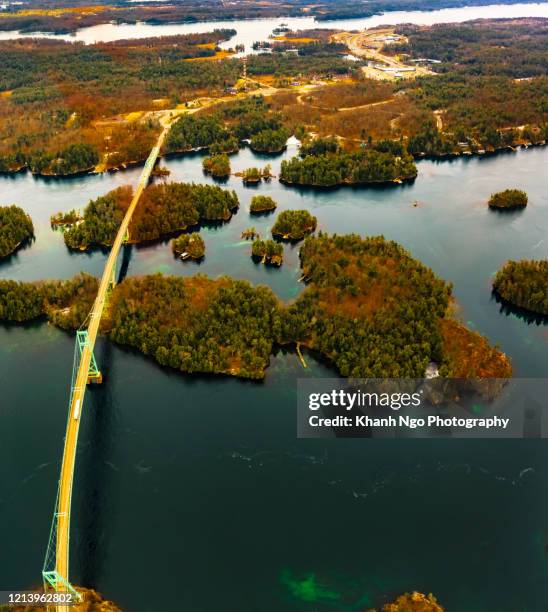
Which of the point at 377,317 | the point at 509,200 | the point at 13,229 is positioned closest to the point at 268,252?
the point at 377,317

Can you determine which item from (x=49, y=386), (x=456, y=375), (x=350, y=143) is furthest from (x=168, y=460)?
(x=350, y=143)

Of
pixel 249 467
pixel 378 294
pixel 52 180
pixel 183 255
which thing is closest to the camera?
pixel 249 467

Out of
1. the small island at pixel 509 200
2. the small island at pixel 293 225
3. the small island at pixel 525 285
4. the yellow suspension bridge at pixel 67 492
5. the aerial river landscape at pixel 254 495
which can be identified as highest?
the small island at pixel 509 200

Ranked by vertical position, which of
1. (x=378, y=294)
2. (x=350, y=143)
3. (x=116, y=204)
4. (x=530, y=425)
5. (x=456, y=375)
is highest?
(x=350, y=143)

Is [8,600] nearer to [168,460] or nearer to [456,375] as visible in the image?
[168,460]

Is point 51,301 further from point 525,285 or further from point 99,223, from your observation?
point 525,285

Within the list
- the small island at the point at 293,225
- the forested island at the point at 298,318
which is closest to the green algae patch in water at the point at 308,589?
the forested island at the point at 298,318

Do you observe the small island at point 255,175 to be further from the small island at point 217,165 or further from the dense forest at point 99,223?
the dense forest at point 99,223
